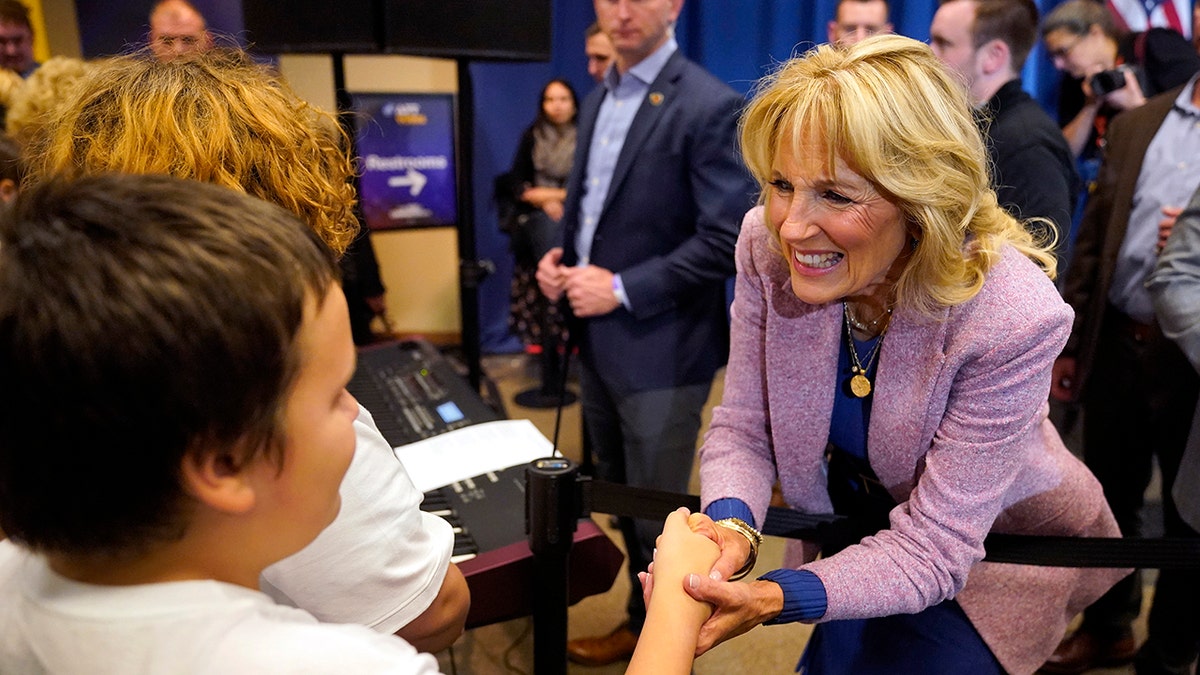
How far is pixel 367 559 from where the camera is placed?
A: 905 mm

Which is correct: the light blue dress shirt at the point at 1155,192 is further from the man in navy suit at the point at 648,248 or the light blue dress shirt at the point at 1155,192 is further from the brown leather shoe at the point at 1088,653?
the man in navy suit at the point at 648,248

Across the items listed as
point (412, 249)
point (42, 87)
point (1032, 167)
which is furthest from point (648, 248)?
point (412, 249)

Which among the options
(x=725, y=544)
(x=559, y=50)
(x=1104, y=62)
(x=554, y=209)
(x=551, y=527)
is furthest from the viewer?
(x=559, y=50)

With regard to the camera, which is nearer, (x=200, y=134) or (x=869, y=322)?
(x=200, y=134)

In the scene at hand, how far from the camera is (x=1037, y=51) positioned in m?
4.27

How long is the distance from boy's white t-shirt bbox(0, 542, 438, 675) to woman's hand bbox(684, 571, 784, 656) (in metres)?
0.53

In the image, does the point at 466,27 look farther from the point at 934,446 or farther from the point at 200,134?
the point at 934,446

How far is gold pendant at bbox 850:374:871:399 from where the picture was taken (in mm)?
1371

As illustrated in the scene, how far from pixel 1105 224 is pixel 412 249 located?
4.12 m

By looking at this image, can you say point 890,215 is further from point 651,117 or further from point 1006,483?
point 651,117

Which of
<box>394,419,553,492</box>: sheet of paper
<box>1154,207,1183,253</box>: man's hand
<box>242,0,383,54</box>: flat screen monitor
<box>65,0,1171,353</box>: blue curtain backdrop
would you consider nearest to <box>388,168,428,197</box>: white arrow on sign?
<box>65,0,1171,353</box>: blue curtain backdrop

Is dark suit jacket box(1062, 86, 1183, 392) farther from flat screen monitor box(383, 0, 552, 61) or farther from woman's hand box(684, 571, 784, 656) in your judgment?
woman's hand box(684, 571, 784, 656)

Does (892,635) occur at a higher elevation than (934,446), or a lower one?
lower

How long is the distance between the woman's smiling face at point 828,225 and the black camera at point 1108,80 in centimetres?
238
